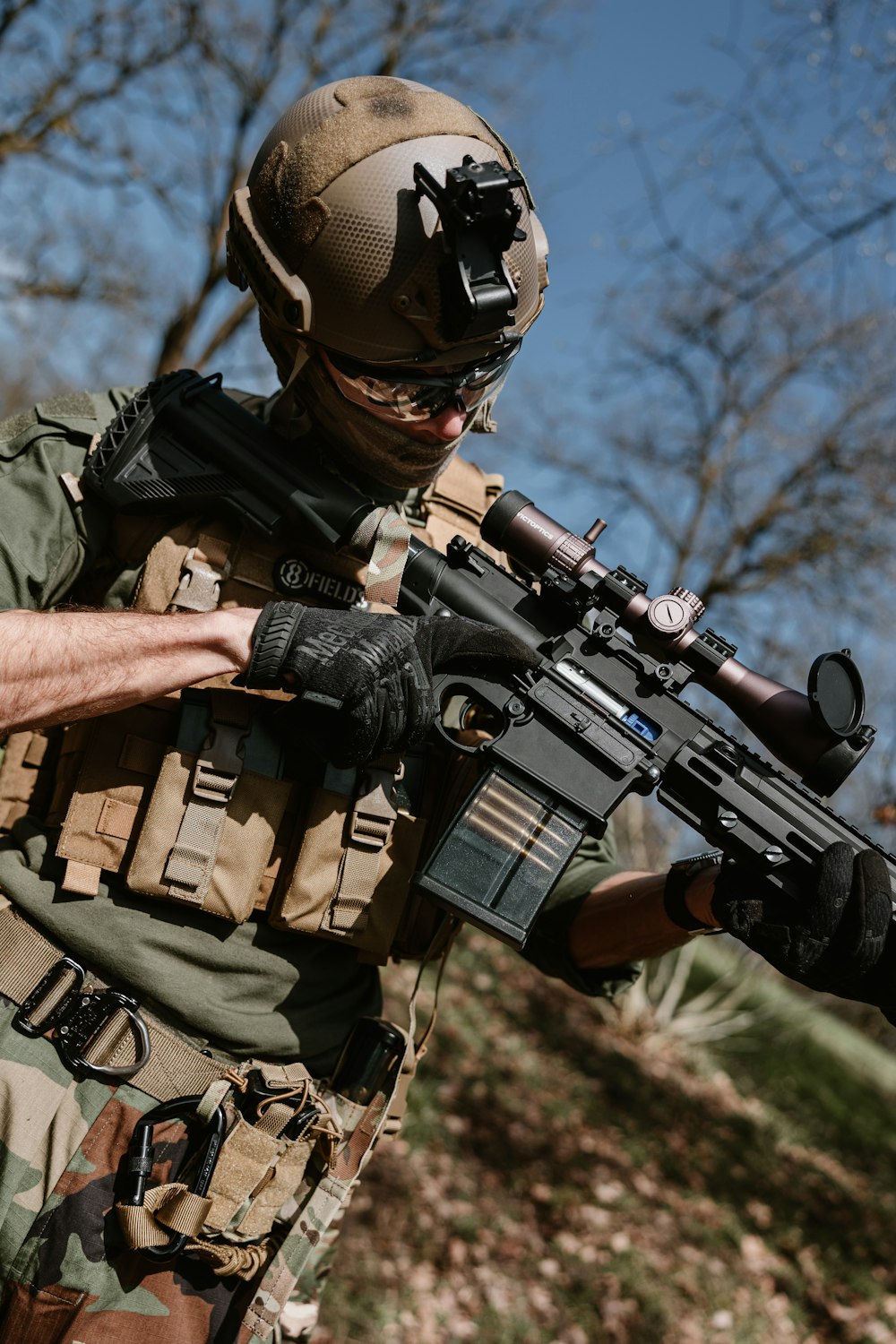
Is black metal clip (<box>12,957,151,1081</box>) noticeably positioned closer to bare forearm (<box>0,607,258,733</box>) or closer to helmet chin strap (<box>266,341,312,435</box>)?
bare forearm (<box>0,607,258,733</box>)

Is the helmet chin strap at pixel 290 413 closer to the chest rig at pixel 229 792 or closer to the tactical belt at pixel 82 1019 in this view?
the chest rig at pixel 229 792

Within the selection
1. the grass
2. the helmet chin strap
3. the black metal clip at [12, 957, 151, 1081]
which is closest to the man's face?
the helmet chin strap

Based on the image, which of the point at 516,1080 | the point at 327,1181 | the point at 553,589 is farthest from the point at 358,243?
the point at 516,1080

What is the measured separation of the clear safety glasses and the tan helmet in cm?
3

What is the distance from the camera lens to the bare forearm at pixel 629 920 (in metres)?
2.36

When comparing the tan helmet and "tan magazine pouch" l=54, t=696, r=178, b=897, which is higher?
the tan helmet

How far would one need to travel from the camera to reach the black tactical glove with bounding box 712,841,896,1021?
2.05 m

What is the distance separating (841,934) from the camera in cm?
208

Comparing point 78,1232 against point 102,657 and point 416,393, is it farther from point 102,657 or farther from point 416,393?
point 416,393

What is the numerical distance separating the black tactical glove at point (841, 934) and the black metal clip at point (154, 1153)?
1.19 metres

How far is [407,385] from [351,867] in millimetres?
1129

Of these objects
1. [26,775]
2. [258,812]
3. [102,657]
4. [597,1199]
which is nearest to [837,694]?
[258,812]

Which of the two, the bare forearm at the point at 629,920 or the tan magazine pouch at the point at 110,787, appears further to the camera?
the bare forearm at the point at 629,920

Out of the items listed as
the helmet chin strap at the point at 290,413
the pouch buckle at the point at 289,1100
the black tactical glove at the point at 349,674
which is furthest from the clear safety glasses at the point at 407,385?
the pouch buckle at the point at 289,1100
